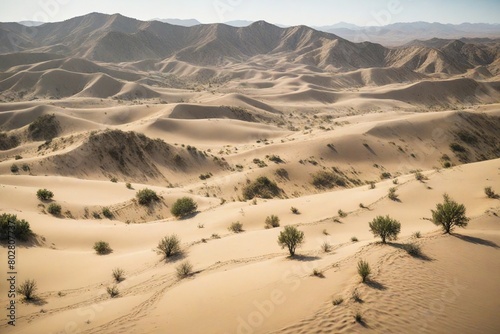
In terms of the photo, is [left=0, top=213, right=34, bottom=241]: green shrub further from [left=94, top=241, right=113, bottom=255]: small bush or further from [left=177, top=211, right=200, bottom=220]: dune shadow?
[left=177, top=211, right=200, bottom=220]: dune shadow

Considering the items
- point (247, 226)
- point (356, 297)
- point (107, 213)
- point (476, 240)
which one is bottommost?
point (476, 240)

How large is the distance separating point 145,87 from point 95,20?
156266 mm

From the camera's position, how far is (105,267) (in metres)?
10.0

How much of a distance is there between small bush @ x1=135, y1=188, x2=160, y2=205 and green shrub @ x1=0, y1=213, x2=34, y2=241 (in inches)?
289

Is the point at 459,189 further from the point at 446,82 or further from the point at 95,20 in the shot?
the point at 95,20

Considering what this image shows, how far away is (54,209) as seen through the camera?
15.5 meters

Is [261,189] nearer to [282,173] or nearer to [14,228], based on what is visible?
[282,173]

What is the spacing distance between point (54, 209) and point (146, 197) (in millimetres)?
4809

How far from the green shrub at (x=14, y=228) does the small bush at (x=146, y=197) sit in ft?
24.1

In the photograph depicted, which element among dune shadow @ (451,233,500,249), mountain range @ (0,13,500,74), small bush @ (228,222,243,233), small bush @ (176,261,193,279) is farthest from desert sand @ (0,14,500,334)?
mountain range @ (0,13,500,74)

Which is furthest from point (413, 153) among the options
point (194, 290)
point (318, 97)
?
point (318, 97)

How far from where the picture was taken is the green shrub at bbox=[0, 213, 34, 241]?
10867 millimetres

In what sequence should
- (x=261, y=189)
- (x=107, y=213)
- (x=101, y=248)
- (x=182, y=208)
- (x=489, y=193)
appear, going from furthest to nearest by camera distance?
(x=261, y=189)
(x=107, y=213)
(x=182, y=208)
(x=489, y=193)
(x=101, y=248)

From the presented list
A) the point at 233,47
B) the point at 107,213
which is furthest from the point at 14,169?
the point at 233,47
